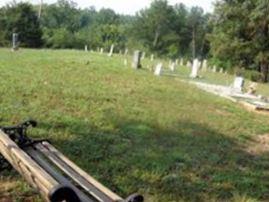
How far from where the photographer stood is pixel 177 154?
8078mm

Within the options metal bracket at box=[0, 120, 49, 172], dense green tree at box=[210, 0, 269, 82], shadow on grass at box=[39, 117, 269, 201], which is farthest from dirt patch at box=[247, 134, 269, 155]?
dense green tree at box=[210, 0, 269, 82]

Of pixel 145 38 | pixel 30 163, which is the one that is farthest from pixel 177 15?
pixel 30 163

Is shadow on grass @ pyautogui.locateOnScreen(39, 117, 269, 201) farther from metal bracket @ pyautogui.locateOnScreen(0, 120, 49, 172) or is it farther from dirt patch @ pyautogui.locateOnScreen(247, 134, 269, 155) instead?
metal bracket @ pyautogui.locateOnScreen(0, 120, 49, 172)

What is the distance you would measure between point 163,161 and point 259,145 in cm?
329

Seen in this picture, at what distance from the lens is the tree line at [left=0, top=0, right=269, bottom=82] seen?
137ft

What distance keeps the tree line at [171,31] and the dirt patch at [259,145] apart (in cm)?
3059

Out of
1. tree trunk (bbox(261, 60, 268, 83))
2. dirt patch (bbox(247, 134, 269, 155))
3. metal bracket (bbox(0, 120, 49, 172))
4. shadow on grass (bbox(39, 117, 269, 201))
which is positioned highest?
metal bracket (bbox(0, 120, 49, 172))

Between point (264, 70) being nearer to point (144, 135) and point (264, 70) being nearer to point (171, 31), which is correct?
point (171, 31)

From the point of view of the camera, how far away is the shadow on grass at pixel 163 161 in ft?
22.0

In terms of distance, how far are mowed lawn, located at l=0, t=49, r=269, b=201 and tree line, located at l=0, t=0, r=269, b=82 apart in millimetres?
28593

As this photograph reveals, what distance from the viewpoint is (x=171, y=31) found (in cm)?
7725

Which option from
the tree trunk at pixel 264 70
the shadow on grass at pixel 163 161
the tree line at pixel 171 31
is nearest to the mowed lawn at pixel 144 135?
the shadow on grass at pixel 163 161

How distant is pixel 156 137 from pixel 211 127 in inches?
85.3

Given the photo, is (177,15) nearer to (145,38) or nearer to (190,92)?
(145,38)
